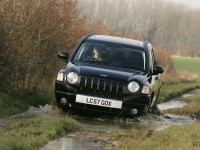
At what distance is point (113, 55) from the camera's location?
12875 millimetres

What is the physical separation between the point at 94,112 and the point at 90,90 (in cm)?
50

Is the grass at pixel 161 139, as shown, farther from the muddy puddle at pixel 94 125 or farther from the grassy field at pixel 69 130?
the muddy puddle at pixel 94 125

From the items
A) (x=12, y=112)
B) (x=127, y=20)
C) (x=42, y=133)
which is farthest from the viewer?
(x=127, y=20)

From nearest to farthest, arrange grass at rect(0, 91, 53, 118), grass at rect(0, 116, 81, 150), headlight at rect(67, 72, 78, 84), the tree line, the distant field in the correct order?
grass at rect(0, 116, 81, 150) < headlight at rect(67, 72, 78, 84) < grass at rect(0, 91, 53, 118) < the distant field < the tree line

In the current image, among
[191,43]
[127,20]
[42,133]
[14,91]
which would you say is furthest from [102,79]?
[191,43]

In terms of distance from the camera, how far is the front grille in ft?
37.4

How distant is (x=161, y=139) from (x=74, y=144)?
151 centimetres

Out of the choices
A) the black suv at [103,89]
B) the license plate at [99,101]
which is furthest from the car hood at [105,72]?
the license plate at [99,101]

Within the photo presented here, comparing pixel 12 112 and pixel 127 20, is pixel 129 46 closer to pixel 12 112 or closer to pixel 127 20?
pixel 12 112

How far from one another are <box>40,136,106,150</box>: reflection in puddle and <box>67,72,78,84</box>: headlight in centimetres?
276

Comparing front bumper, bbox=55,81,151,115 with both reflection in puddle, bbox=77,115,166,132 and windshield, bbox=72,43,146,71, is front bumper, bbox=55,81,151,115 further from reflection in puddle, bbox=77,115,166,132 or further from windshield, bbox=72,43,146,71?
windshield, bbox=72,43,146,71

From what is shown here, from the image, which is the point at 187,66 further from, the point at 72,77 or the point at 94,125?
the point at 94,125

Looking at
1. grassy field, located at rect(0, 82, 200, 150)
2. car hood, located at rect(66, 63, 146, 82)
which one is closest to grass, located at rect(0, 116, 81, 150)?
grassy field, located at rect(0, 82, 200, 150)

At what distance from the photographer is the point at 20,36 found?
1611 cm
